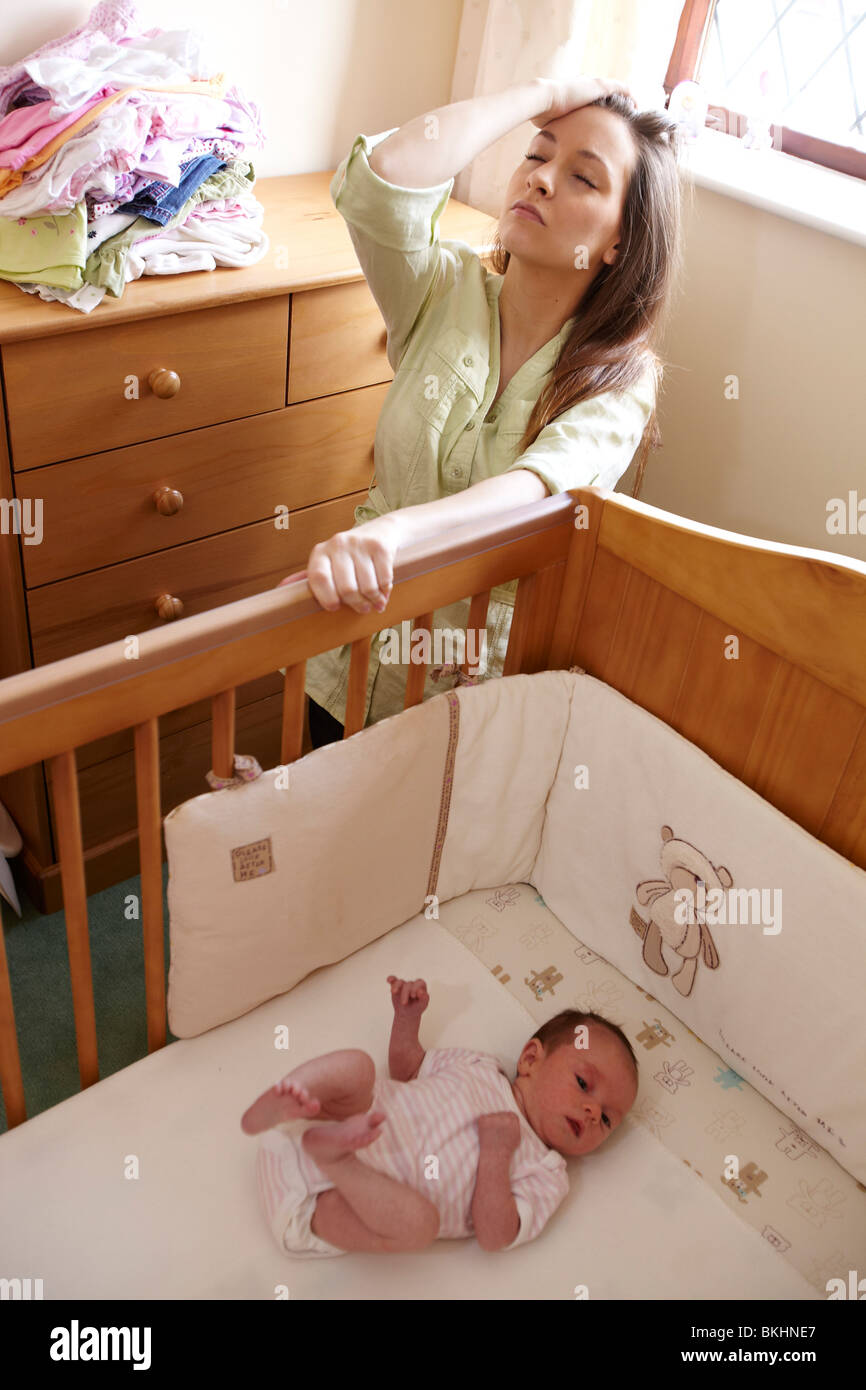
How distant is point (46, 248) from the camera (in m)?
1.35

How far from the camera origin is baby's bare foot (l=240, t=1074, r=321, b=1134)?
1039 millimetres

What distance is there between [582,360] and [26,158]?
27.3 inches

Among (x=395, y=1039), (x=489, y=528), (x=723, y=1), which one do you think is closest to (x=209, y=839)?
(x=395, y=1039)

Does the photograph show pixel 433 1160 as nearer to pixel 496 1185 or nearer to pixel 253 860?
pixel 496 1185

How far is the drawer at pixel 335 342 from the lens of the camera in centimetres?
157

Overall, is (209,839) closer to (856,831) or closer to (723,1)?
(856,831)

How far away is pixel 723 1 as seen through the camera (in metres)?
1.85

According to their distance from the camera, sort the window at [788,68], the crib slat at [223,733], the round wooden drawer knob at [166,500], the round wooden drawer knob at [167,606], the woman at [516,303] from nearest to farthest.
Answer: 1. the crib slat at [223,733]
2. the woman at [516,303]
3. the round wooden drawer knob at [166,500]
4. the round wooden drawer knob at [167,606]
5. the window at [788,68]

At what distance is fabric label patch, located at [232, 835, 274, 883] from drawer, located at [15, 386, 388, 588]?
1.81ft

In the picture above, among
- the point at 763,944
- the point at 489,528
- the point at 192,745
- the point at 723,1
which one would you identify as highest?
the point at 723,1

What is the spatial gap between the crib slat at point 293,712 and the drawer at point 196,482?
0.48 meters

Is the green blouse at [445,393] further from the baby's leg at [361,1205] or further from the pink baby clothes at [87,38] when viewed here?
the baby's leg at [361,1205]

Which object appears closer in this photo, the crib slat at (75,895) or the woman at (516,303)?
the crib slat at (75,895)

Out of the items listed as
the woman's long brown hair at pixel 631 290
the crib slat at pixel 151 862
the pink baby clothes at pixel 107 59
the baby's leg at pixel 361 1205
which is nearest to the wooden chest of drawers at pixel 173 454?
the pink baby clothes at pixel 107 59
